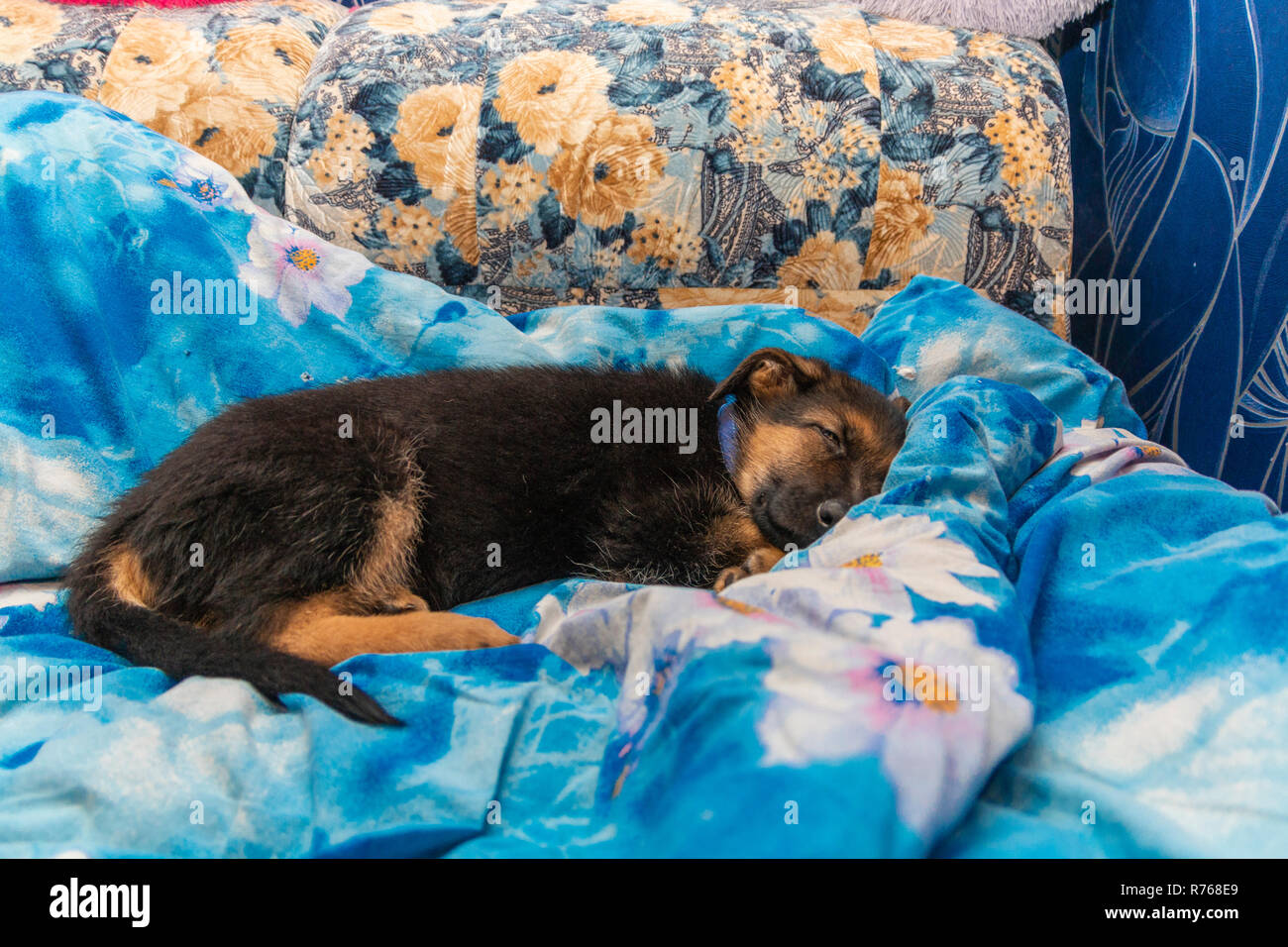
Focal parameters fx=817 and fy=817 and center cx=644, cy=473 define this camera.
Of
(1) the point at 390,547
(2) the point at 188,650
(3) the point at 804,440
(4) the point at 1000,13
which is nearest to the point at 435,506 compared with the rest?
(1) the point at 390,547

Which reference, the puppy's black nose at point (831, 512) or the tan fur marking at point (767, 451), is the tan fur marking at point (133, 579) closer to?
the tan fur marking at point (767, 451)

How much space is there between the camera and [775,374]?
2859 millimetres

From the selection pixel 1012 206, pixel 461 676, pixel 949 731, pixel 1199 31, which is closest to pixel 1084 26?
pixel 1199 31

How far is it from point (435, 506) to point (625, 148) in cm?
168

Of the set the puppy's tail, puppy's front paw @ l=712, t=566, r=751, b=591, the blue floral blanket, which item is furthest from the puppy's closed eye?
the puppy's tail

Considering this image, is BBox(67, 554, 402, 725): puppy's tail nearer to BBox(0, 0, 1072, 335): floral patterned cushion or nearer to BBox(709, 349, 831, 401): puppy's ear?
BBox(709, 349, 831, 401): puppy's ear

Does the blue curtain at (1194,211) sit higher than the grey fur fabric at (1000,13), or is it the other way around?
the grey fur fabric at (1000,13)

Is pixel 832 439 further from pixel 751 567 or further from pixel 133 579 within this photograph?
pixel 133 579

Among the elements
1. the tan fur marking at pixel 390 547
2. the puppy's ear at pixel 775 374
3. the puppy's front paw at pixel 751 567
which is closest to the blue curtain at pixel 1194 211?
the puppy's ear at pixel 775 374

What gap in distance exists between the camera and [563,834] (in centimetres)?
154

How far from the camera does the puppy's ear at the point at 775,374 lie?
8.89 ft

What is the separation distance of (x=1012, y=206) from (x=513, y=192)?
202 cm

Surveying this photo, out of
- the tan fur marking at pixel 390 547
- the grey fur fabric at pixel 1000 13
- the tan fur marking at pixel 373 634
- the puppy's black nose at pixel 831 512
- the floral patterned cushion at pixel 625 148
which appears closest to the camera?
the tan fur marking at pixel 373 634

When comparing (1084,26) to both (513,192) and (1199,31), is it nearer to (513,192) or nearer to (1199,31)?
(1199,31)
